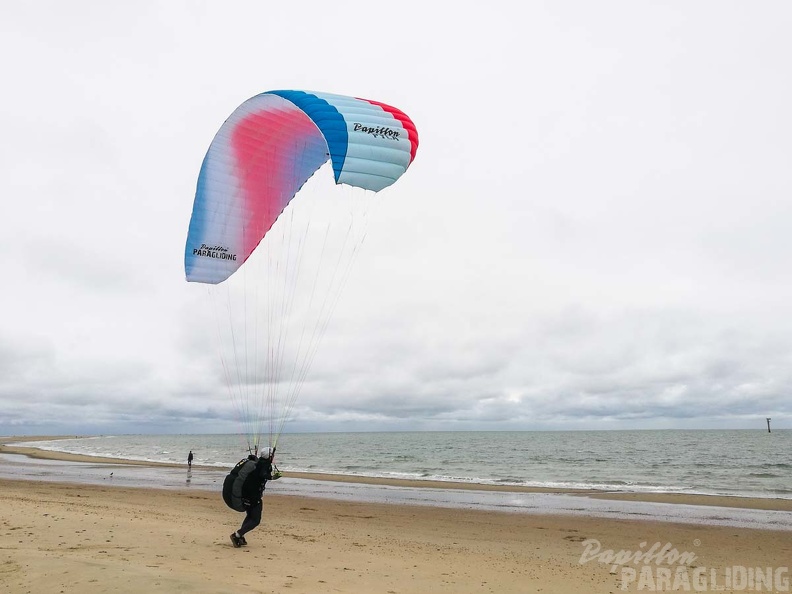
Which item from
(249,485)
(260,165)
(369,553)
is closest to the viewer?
(249,485)

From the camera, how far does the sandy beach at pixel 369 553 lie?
7.07 m

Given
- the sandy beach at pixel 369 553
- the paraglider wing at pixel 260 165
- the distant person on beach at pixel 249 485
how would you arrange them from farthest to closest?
1. the paraglider wing at pixel 260 165
2. the distant person on beach at pixel 249 485
3. the sandy beach at pixel 369 553

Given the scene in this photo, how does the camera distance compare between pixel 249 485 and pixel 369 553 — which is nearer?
Answer: pixel 249 485

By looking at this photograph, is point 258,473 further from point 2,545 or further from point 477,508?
point 477,508

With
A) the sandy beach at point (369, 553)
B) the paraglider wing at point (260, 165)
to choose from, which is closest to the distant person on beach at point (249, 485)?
the sandy beach at point (369, 553)

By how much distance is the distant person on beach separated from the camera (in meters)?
9.15

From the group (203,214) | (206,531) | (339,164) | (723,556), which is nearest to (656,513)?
(723,556)

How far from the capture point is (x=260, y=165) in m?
12.5

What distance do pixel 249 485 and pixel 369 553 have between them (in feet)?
9.31

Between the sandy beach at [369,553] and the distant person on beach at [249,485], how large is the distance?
71 centimetres

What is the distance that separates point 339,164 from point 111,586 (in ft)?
26.4

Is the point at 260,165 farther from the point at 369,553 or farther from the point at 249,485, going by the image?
the point at 369,553

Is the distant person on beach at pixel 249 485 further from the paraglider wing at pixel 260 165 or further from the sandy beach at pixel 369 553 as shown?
the paraglider wing at pixel 260 165

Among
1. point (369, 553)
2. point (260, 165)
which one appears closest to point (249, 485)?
point (369, 553)
